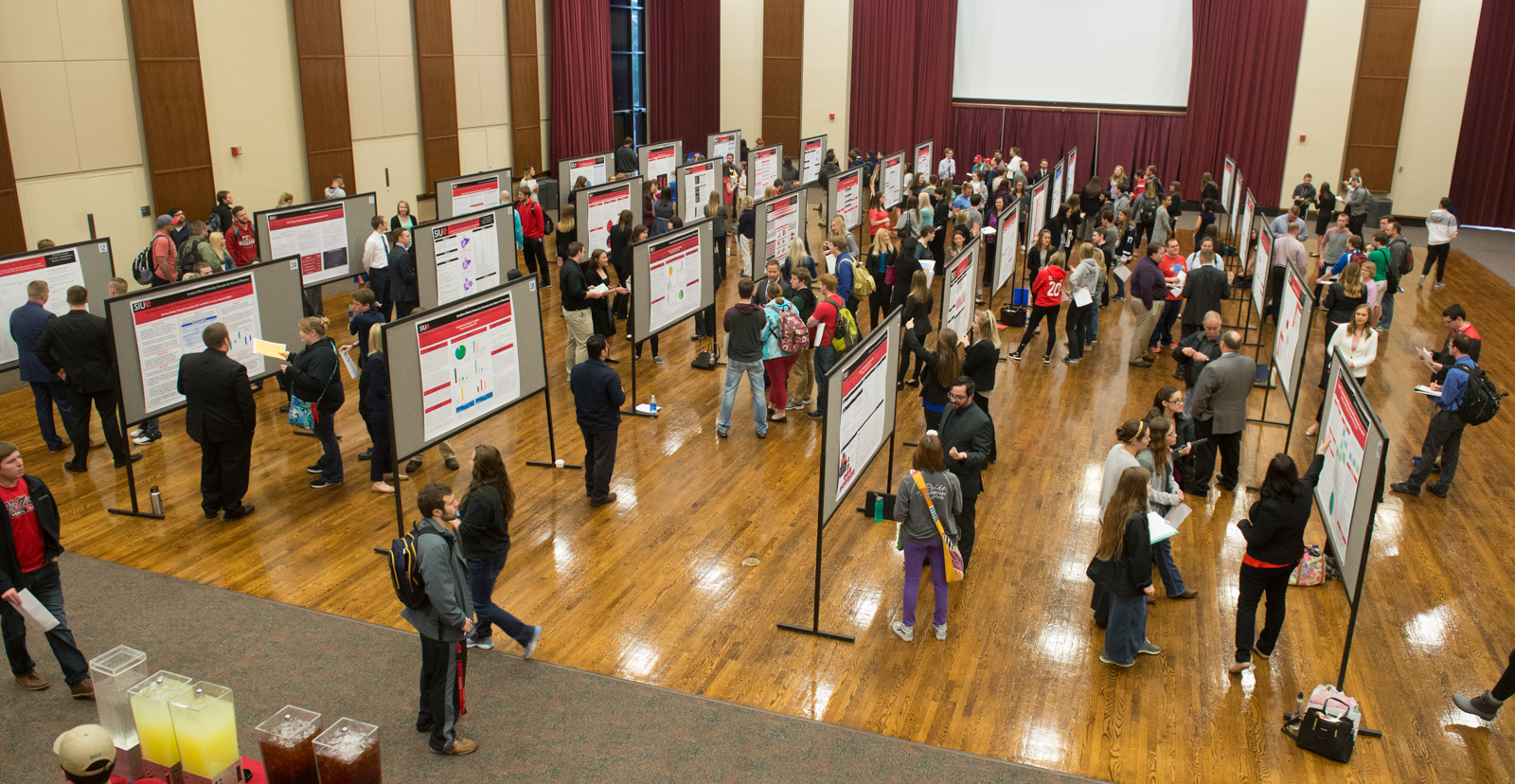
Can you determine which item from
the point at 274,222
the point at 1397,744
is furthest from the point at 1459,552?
the point at 274,222

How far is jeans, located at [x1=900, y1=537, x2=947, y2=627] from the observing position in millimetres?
5844

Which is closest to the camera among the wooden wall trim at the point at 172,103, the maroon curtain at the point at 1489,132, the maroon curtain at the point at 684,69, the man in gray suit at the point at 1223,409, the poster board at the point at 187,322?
the poster board at the point at 187,322

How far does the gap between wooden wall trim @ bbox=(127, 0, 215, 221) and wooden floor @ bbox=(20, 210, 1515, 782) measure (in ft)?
12.6

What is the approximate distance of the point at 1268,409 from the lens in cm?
1030

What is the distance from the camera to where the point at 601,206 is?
13.1m

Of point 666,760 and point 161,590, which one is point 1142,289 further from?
point 161,590

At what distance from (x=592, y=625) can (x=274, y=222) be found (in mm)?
6776

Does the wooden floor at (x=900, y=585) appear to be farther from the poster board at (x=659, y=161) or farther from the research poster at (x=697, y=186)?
the poster board at (x=659, y=161)

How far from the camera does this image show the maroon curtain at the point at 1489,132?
61.6ft

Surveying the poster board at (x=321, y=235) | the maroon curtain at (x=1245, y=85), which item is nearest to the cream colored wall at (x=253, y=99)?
the poster board at (x=321, y=235)

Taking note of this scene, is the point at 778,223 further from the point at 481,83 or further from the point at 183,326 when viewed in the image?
the point at 481,83

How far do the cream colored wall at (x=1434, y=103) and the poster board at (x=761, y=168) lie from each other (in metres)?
12.5

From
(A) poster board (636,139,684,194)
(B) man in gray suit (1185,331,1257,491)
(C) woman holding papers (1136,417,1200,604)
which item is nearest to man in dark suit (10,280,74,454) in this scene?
(C) woman holding papers (1136,417,1200,604)

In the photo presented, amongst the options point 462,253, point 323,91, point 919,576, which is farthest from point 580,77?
point 919,576
